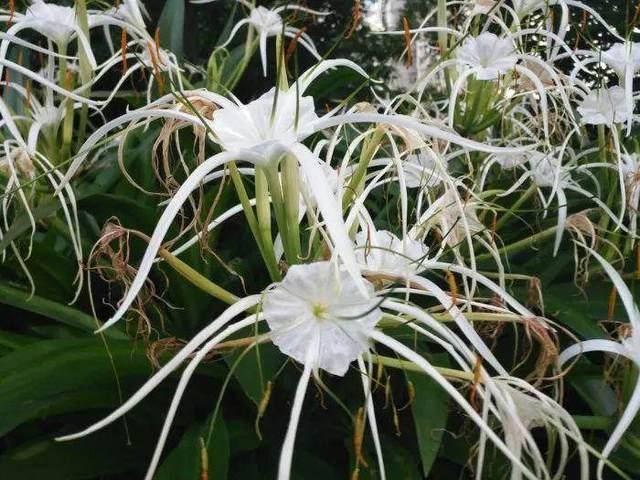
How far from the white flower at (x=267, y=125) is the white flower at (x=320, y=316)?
73 mm

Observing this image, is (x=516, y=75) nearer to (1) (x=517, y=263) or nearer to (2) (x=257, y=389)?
(1) (x=517, y=263)

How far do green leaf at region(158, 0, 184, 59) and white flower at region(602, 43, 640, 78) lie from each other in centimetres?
63

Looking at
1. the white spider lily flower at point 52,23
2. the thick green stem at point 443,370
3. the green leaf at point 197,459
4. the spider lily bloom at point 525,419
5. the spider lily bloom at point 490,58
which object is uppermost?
the spider lily bloom at point 490,58

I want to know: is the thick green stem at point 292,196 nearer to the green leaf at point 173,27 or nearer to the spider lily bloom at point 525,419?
the spider lily bloom at point 525,419

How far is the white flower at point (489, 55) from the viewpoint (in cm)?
74

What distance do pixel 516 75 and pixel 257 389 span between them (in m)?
0.44

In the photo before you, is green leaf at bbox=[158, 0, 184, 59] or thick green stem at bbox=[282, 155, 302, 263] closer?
thick green stem at bbox=[282, 155, 302, 263]

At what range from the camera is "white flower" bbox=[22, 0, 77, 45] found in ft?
2.45

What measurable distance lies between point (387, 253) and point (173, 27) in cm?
83

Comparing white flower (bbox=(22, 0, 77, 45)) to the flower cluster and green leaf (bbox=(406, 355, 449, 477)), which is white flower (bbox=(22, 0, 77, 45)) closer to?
the flower cluster

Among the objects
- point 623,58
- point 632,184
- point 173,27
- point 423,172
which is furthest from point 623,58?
point 173,27

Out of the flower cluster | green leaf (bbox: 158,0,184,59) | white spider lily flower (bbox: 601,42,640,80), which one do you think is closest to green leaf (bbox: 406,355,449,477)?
the flower cluster

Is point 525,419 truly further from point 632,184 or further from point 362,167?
point 632,184

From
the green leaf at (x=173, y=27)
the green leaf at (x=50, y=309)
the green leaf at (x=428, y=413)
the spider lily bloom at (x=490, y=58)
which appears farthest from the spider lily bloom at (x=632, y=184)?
the green leaf at (x=173, y=27)
